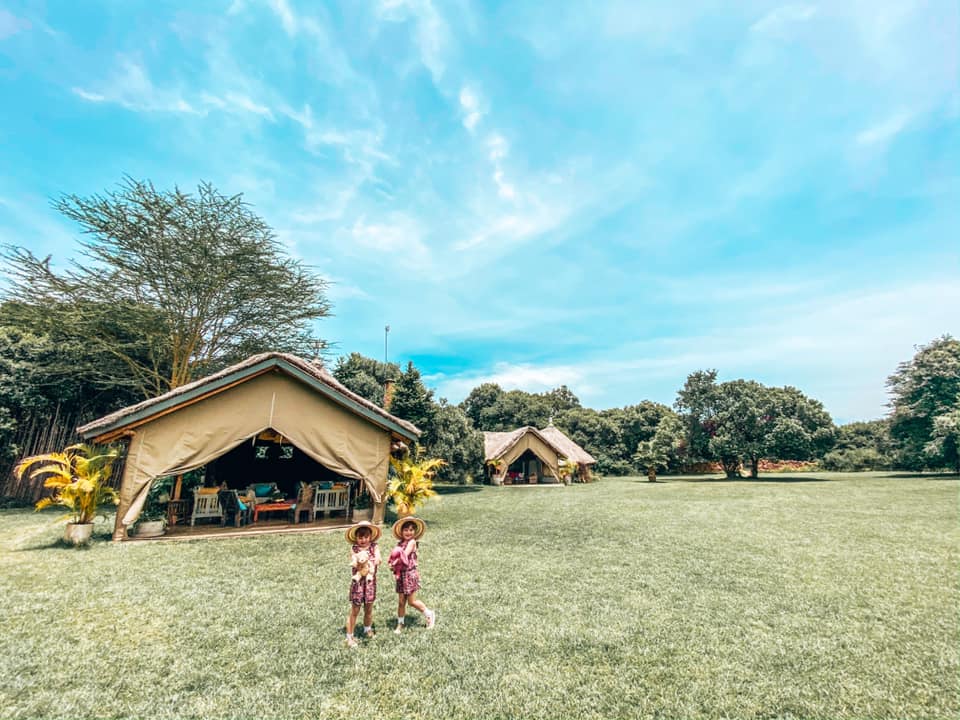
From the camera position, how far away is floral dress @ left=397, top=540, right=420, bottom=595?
543 centimetres

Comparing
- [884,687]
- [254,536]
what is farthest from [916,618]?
[254,536]

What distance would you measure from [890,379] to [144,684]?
43959mm

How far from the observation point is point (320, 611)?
602cm

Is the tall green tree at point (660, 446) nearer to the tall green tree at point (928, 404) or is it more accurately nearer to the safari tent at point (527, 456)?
the safari tent at point (527, 456)

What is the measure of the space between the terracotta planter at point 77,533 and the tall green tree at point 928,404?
41737mm

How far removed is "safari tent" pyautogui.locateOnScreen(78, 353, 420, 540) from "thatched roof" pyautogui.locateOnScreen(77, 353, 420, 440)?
0.02 meters

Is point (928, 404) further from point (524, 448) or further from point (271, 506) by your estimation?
point (271, 506)

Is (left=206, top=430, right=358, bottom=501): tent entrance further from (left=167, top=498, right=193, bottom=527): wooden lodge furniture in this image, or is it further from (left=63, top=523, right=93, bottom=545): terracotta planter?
(left=63, top=523, right=93, bottom=545): terracotta planter

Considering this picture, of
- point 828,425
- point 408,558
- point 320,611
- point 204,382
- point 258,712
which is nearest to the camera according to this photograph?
point 258,712

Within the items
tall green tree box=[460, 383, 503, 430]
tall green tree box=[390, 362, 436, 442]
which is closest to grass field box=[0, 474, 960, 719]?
tall green tree box=[390, 362, 436, 442]

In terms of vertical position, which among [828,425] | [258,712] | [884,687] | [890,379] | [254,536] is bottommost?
[884,687]

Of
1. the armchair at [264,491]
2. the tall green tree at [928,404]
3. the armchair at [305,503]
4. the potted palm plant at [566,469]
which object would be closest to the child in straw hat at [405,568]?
the armchair at [305,503]

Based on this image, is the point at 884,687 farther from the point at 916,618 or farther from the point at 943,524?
the point at 943,524

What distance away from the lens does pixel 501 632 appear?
5.33 m
